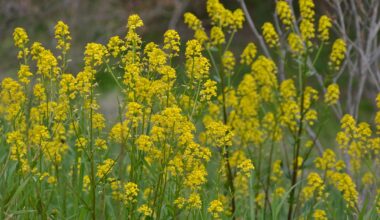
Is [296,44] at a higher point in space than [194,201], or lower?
higher

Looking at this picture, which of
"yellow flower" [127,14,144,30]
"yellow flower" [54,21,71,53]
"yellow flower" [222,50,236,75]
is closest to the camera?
"yellow flower" [127,14,144,30]

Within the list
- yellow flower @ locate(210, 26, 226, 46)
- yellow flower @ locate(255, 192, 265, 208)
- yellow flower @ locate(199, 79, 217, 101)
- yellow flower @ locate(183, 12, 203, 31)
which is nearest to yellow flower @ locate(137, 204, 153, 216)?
yellow flower @ locate(199, 79, 217, 101)

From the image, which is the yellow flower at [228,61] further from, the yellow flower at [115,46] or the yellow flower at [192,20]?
the yellow flower at [115,46]

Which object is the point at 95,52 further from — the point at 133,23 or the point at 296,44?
the point at 296,44

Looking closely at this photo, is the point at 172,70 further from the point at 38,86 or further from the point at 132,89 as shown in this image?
the point at 38,86

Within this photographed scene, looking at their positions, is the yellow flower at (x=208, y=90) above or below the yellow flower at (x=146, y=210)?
above

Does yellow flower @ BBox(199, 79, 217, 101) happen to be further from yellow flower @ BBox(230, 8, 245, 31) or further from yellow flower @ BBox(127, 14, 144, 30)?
yellow flower @ BBox(230, 8, 245, 31)

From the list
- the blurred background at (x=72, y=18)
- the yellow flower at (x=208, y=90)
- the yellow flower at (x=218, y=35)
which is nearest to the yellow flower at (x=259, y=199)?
the yellow flower at (x=218, y=35)

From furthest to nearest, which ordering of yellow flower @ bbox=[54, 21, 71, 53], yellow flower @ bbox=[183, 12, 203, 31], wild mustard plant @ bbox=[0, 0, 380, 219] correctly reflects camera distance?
yellow flower @ bbox=[183, 12, 203, 31]
yellow flower @ bbox=[54, 21, 71, 53]
wild mustard plant @ bbox=[0, 0, 380, 219]

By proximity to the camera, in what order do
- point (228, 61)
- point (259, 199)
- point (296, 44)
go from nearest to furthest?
point (296, 44)
point (228, 61)
point (259, 199)

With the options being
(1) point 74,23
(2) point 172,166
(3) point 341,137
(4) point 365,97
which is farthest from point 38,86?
(4) point 365,97

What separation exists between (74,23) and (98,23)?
2.80ft

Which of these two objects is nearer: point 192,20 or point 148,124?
point 148,124

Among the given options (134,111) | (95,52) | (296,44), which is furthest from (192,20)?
(134,111)
